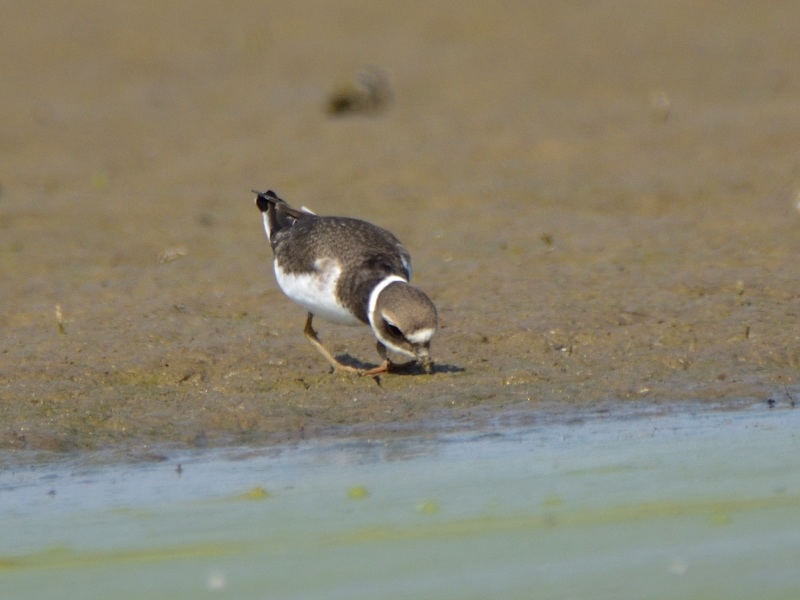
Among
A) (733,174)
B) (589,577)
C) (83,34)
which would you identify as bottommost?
(589,577)

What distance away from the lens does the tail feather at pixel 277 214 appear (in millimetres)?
9336

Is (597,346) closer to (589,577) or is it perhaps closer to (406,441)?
(406,441)

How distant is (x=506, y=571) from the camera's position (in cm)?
486

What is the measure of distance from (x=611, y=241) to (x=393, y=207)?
8.90 feet

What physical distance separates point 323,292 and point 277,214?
61.9 inches

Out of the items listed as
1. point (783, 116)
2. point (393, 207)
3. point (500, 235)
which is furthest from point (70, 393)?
point (783, 116)

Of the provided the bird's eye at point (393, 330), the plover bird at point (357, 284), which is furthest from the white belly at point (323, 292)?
the bird's eye at point (393, 330)

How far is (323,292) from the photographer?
26.5ft

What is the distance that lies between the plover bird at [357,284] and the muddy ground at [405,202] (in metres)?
0.35

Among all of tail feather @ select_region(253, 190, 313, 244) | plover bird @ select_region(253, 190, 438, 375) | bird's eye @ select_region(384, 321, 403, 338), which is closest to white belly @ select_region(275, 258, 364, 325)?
plover bird @ select_region(253, 190, 438, 375)

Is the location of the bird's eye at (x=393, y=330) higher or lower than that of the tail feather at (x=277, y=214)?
lower

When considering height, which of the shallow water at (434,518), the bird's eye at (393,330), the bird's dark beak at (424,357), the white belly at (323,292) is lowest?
the shallow water at (434,518)

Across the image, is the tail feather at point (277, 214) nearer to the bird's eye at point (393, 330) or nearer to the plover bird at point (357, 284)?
the plover bird at point (357, 284)

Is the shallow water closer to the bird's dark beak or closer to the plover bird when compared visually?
the bird's dark beak
